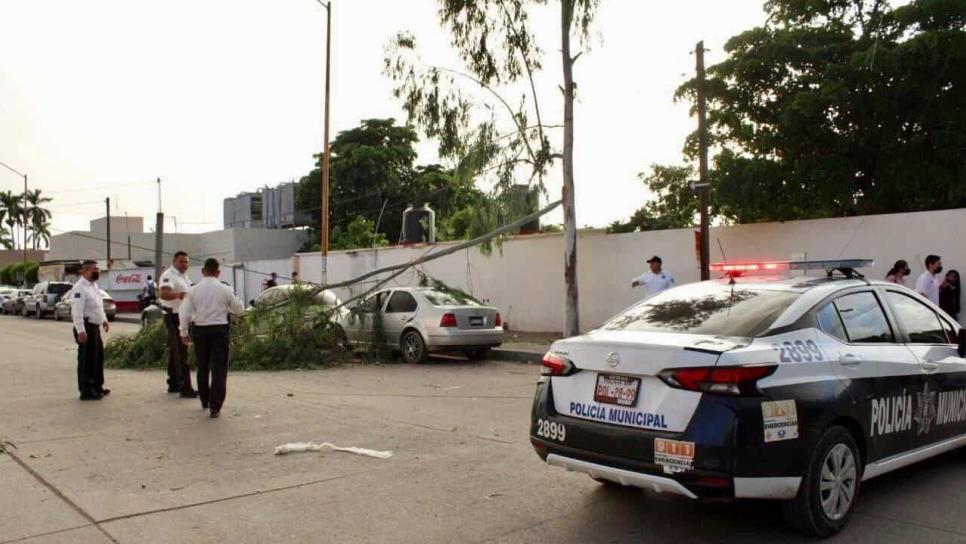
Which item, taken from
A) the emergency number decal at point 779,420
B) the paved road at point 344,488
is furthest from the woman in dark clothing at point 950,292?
the emergency number decal at point 779,420

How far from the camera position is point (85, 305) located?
10086 mm

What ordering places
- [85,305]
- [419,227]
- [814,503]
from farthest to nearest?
1. [419,227]
2. [85,305]
3. [814,503]

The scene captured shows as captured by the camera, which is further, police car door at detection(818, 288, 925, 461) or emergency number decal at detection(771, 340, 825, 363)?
police car door at detection(818, 288, 925, 461)

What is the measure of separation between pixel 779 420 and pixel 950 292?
10.1m

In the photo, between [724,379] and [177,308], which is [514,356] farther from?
[724,379]

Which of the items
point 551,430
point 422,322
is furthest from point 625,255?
point 551,430

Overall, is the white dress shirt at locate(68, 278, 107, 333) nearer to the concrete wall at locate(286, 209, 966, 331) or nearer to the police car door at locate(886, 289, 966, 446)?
the police car door at locate(886, 289, 966, 446)

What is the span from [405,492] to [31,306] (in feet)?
117

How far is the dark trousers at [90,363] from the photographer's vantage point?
10172mm

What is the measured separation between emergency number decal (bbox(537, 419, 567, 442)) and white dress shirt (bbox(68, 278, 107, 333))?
23.8 feet

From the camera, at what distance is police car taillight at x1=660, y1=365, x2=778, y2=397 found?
14.1 ft

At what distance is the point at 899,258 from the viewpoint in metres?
13.8

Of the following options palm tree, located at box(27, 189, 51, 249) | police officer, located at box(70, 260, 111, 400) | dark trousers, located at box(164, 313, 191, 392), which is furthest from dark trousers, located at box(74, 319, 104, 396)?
palm tree, located at box(27, 189, 51, 249)

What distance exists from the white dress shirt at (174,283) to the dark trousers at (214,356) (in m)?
1.54
